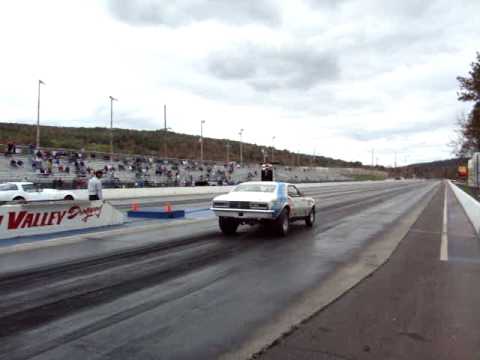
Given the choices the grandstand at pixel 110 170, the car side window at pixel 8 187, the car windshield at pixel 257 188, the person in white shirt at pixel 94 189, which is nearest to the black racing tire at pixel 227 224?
the car windshield at pixel 257 188

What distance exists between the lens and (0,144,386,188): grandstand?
31688 millimetres

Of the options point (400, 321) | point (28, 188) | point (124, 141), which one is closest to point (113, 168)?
point (28, 188)

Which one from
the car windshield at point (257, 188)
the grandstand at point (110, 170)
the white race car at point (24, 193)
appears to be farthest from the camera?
the grandstand at point (110, 170)

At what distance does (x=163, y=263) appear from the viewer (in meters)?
8.23

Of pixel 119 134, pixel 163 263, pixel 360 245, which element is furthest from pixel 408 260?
pixel 119 134

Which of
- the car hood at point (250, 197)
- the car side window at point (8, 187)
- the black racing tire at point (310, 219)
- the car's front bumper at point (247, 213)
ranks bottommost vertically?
the black racing tire at point (310, 219)

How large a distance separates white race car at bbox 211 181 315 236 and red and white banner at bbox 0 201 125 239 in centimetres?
390

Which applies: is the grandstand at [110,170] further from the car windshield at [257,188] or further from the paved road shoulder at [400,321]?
the paved road shoulder at [400,321]

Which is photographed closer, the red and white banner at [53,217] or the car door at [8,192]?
the red and white banner at [53,217]

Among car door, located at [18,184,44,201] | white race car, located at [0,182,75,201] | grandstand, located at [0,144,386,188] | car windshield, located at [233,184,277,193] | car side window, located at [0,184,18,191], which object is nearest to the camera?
car windshield, located at [233,184,277,193]

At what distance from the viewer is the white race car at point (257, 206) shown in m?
11.6

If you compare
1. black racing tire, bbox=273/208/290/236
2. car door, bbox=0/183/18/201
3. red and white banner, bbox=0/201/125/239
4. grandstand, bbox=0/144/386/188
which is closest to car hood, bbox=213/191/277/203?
black racing tire, bbox=273/208/290/236

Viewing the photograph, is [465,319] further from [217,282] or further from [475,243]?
[475,243]

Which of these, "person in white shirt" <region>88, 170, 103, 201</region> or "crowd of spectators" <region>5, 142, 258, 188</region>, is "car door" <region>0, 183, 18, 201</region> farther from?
"person in white shirt" <region>88, 170, 103, 201</region>
